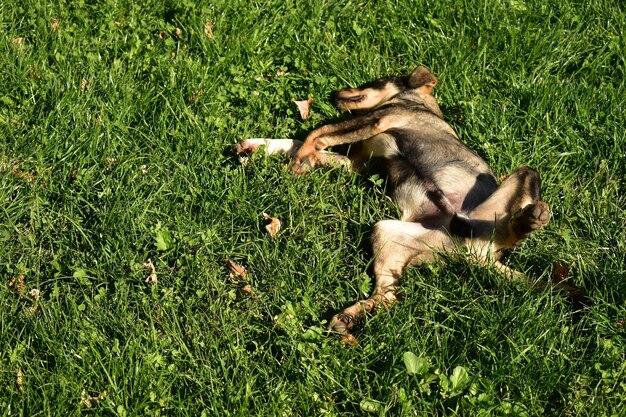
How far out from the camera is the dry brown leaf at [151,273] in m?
4.96

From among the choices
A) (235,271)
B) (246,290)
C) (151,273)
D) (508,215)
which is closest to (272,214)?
(235,271)

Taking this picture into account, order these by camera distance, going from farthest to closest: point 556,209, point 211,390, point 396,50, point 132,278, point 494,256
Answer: point 396,50 → point 556,209 → point 494,256 → point 132,278 → point 211,390

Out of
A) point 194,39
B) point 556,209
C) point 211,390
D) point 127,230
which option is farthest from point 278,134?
point 211,390

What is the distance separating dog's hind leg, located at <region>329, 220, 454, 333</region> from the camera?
5.00 metres

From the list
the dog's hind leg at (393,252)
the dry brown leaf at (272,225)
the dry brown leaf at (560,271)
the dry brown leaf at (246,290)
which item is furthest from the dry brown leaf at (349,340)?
the dry brown leaf at (560,271)

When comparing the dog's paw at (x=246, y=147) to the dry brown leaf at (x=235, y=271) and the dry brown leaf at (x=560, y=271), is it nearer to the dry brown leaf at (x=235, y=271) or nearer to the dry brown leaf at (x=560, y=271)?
the dry brown leaf at (x=235, y=271)

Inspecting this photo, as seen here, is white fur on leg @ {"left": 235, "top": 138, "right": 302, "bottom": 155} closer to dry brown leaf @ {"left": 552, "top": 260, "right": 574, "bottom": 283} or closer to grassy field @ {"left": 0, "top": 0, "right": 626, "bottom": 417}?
grassy field @ {"left": 0, "top": 0, "right": 626, "bottom": 417}

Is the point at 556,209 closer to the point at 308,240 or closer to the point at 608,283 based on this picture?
the point at 608,283

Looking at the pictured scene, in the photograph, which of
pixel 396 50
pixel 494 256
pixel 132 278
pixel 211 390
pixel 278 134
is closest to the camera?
pixel 211 390

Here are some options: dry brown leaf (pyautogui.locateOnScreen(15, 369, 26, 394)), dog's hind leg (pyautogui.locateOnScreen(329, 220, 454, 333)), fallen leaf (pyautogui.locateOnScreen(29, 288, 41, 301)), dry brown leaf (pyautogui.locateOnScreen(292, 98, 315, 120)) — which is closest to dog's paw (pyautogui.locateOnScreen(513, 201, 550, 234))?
dog's hind leg (pyautogui.locateOnScreen(329, 220, 454, 333))

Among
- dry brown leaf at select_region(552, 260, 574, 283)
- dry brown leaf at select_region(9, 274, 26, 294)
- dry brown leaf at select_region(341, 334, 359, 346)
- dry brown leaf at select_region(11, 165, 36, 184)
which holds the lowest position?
dry brown leaf at select_region(552, 260, 574, 283)

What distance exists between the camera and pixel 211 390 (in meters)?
4.41

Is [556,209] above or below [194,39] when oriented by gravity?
below

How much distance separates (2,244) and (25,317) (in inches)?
24.6
